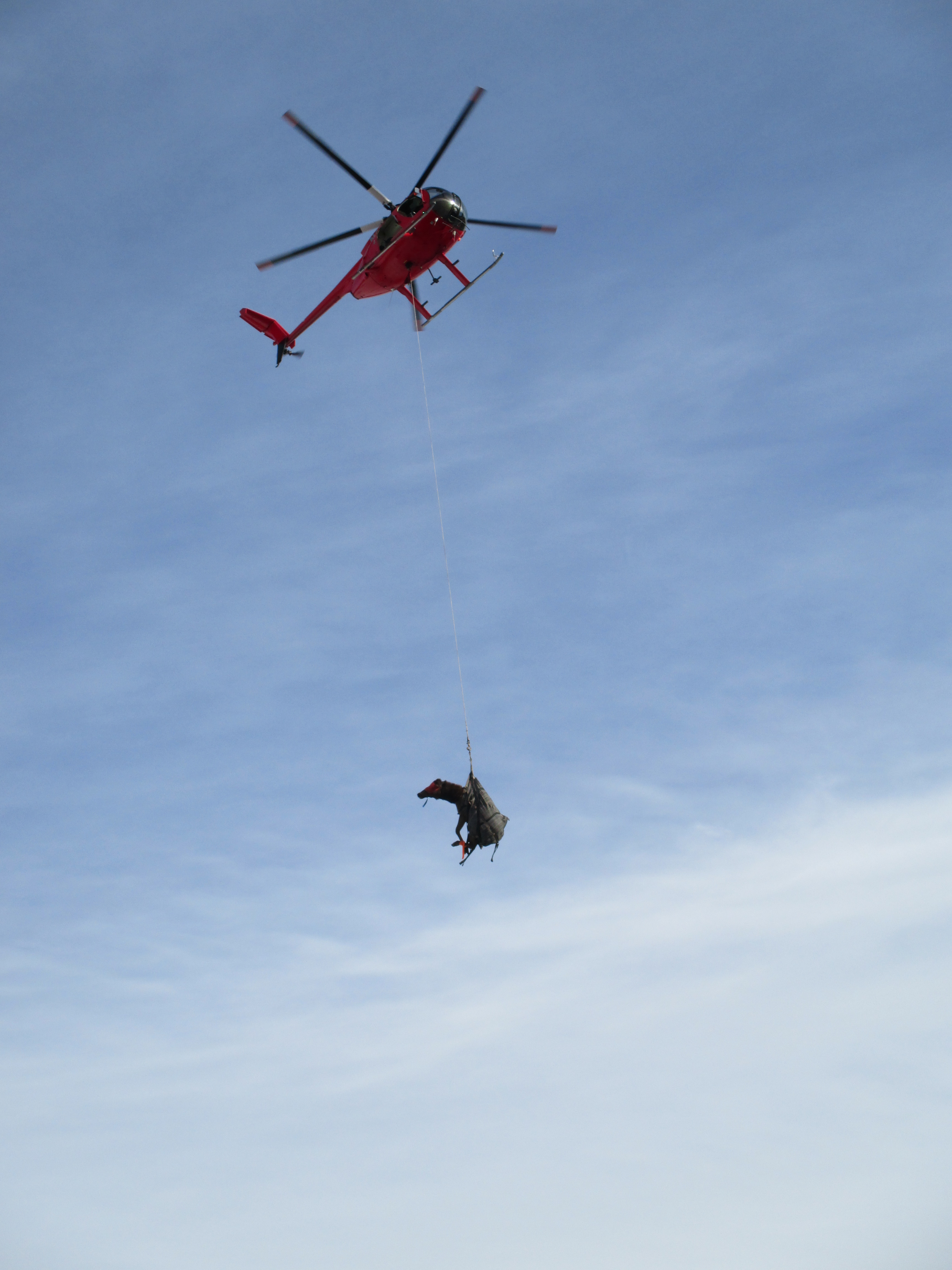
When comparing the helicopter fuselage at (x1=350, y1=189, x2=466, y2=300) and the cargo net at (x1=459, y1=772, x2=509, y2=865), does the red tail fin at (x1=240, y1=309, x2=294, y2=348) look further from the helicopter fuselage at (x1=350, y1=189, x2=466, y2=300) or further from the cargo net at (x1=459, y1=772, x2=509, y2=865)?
the cargo net at (x1=459, y1=772, x2=509, y2=865)

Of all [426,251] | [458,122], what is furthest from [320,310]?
[458,122]

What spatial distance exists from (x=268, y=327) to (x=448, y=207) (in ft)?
29.9

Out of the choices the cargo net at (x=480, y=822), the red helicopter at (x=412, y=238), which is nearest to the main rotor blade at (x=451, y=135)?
the red helicopter at (x=412, y=238)

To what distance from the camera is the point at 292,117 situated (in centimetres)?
2977

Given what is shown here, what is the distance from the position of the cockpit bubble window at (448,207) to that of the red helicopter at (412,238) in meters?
0.02

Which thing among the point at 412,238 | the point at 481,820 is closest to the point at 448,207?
the point at 412,238

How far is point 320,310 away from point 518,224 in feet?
24.1

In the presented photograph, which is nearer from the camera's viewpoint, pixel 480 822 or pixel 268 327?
pixel 480 822

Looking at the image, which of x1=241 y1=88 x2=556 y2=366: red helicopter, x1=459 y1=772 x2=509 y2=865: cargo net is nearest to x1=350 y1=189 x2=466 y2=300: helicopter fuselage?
x1=241 y1=88 x2=556 y2=366: red helicopter

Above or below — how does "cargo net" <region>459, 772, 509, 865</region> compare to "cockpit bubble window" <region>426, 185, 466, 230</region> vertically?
below

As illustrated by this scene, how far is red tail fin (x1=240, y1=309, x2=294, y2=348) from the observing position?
124 ft

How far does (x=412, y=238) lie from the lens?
31.9 m

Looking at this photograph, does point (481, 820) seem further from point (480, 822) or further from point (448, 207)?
point (448, 207)

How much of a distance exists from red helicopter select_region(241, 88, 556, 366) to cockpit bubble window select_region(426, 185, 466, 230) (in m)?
A: 0.02
